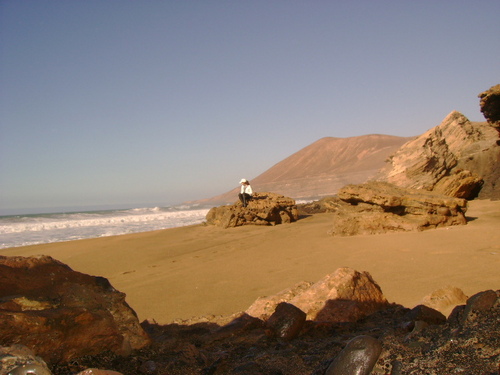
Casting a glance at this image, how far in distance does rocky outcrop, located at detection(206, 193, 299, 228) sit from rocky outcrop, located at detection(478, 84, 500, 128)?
7545 mm

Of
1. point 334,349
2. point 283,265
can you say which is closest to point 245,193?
point 283,265

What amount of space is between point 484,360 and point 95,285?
7.13 ft

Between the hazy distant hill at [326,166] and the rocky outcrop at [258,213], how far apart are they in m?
24.6

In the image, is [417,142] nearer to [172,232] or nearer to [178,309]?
[172,232]

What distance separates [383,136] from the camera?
5719cm

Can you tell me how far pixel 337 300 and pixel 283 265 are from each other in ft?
8.72

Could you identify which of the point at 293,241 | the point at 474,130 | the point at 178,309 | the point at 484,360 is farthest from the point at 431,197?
the point at 474,130

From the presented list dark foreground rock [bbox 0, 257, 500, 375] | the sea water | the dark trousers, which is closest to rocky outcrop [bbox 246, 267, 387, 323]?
dark foreground rock [bbox 0, 257, 500, 375]

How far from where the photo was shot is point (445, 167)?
450 inches

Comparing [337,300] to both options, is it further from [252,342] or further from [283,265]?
[283,265]

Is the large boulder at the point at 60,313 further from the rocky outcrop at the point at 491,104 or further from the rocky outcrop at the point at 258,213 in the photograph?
the rocky outcrop at the point at 258,213

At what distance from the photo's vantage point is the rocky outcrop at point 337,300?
3119 millimetres

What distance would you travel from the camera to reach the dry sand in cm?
424

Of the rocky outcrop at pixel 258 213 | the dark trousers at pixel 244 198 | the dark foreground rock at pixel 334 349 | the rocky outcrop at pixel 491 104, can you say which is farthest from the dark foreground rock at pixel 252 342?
the dark trousers at pixel 244 198
